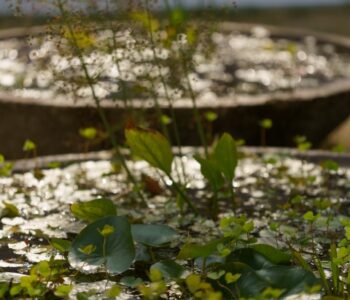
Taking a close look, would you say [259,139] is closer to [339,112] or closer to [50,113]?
[339,112]

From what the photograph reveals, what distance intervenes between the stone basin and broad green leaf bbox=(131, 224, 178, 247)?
1348 mm

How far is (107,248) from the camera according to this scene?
81.4 inches

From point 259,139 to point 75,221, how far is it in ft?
4.72

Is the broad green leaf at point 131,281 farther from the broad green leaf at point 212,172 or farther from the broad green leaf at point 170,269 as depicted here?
the broad green leaf at point 212,172

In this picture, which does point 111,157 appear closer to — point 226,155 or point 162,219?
point 162,219

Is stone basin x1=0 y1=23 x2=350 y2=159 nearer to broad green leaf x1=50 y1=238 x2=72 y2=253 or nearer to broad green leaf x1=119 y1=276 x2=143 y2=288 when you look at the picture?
broad green leaf x1=50 y1=238 x2=72 y2=253

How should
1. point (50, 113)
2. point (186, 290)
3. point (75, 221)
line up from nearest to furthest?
point (186, 290)
point (75, 221)
point (50, 113)

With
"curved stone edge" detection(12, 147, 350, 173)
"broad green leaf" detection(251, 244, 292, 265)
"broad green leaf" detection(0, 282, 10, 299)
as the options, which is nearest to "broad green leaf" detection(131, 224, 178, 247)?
"broad green leaf" detection(251, 244, 292, 265)

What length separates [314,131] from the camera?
3.97 metres

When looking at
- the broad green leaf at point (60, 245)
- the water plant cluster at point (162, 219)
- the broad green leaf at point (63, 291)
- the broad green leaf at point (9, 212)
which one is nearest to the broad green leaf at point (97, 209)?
the water plant cluster at point (162, 219)

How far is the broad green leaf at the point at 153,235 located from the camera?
217 cm

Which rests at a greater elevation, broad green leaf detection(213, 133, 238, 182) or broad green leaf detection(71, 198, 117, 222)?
broad green leaf detection(213, 133, 238, 182)

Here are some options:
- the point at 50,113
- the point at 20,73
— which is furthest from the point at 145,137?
the point at 20,73

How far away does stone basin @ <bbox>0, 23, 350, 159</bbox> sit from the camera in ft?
12.1
